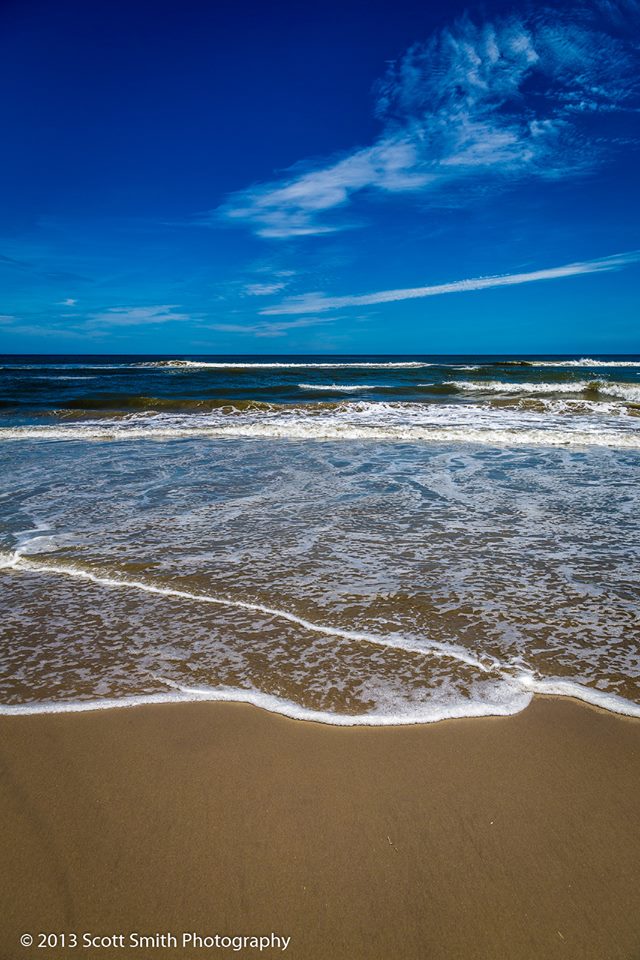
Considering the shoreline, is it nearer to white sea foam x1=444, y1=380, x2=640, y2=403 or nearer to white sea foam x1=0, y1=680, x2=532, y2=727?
white sea foam x1=0, y1=680, x2=532, y2=727

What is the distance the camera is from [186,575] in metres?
3.95

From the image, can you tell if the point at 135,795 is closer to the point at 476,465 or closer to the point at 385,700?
the point at 385,700

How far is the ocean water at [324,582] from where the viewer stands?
2.64 meters

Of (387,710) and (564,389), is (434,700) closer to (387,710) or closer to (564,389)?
(387,710)

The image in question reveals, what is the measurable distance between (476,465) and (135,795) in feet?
24.6

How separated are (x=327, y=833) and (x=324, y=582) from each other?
2071 mm

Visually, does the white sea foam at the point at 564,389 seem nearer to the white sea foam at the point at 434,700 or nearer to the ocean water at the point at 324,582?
the ocean water at the point at 324,582

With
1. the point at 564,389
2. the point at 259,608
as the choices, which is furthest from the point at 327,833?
the point at 564,389

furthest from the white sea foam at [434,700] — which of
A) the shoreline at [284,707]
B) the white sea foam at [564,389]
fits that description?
the white sea foam at [564,389]

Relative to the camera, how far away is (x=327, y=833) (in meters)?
1.82

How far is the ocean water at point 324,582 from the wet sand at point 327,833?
228 millimetres

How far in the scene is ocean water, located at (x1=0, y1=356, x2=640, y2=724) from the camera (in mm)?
2637

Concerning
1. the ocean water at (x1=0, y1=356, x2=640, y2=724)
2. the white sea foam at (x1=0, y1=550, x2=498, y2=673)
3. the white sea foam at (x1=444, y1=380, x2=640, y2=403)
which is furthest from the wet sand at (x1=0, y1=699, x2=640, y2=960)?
the white sea foam at (x1=444, y1=380, x2=640, y2=403)

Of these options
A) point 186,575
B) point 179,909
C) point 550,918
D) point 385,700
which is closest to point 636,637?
point 385,700
